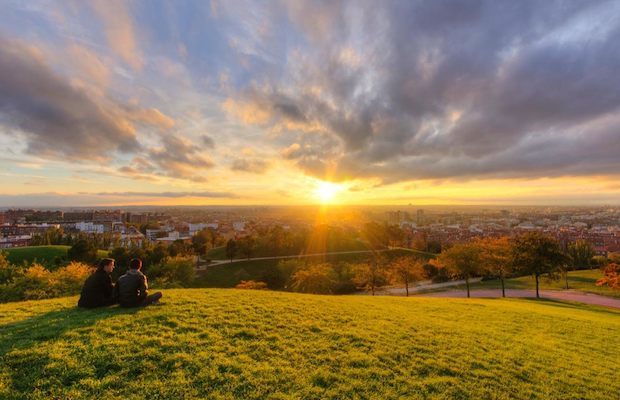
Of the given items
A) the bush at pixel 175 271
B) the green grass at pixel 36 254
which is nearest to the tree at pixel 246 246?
the bush at pixel 175 271

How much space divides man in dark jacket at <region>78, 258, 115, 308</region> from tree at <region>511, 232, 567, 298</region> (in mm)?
35944

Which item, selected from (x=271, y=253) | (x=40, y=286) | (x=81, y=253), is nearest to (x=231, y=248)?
(x=271, y=253)

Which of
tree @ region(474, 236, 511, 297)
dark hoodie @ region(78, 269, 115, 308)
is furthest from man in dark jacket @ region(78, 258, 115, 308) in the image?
tree @ region(474, 236, 511, 297)

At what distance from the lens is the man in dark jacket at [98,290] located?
9.54 meters

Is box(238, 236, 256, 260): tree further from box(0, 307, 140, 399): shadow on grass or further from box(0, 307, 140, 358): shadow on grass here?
box(0, 307, 140, 399): shadow on grass

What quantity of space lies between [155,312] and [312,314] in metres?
5.24

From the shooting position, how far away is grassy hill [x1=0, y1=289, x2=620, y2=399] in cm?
542

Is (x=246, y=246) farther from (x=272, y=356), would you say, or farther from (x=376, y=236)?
(x=272, y=356)

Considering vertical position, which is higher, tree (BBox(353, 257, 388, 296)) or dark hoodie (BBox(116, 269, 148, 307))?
dark hoodie (BBox(116, 269, 148, 307))

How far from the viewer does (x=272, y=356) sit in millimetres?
6746

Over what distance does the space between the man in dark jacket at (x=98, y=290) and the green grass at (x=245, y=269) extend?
38.2 m

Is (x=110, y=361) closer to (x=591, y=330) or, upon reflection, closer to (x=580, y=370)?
(x=580, y=370)

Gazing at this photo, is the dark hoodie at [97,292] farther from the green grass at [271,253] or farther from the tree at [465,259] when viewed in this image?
the green grass at [271,253]

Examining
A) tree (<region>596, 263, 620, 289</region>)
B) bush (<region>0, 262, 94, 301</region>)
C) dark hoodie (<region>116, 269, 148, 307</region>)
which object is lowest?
tree (<region>596, 263, 620, 289</region>)
